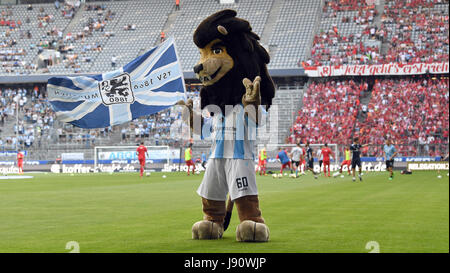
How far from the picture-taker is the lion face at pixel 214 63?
8.80 m

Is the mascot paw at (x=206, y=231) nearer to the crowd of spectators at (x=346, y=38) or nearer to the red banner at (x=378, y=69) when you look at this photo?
the red banner at (x=378, y=69)

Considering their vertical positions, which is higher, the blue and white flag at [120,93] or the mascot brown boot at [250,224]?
the blue and white flag at [120,93]

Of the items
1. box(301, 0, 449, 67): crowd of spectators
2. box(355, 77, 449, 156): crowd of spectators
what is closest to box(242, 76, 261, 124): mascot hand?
box(355, 77, 449, 156): crowd of spectators

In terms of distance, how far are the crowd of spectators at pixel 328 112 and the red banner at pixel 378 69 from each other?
1.04m

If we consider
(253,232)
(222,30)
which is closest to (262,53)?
(222,30)

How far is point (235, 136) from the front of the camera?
8703mm

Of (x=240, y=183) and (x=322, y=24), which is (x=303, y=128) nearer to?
(x=322, y=24)

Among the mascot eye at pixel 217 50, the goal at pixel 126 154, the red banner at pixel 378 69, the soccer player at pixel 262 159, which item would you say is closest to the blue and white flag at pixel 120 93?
the mascot eye at pixel 217 50

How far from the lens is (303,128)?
4419 centimetres

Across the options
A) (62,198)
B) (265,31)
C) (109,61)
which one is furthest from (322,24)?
(62,198)

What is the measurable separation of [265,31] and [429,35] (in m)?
12.7

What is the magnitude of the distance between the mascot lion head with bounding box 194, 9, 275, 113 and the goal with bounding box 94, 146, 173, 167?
3554 centimetres

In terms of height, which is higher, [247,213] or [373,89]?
[373,89]

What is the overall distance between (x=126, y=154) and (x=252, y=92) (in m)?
37.4
